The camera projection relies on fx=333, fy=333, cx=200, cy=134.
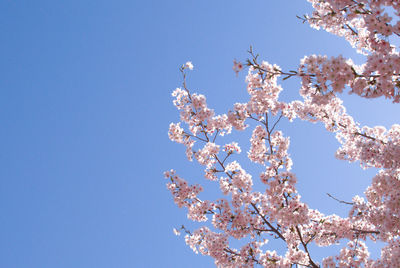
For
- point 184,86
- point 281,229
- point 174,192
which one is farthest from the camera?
point 184,86

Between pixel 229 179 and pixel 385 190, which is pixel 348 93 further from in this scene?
pixel 229 179

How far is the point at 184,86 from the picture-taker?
985 cm

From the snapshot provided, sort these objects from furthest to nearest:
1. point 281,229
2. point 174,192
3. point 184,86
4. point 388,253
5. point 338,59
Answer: point 184,86, point 174,192, point 281,229, point 388,253, point 338,59

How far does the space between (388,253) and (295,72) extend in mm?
5005

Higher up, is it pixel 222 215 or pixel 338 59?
pixel 338 59

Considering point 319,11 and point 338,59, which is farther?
point 319,11

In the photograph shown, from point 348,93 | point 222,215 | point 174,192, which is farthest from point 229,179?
point 348,93

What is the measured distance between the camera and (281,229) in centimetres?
855

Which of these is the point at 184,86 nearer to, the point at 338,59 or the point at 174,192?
the point at 174,192

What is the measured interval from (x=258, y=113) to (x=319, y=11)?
9.53 ft

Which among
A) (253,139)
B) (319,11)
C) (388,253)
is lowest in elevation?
(388,253)

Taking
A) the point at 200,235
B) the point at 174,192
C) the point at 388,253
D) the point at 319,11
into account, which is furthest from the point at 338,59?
the point at 200,235

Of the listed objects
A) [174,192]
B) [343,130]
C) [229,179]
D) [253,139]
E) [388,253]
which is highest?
[343,130]

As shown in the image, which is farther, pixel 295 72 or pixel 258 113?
pixel 258 113
